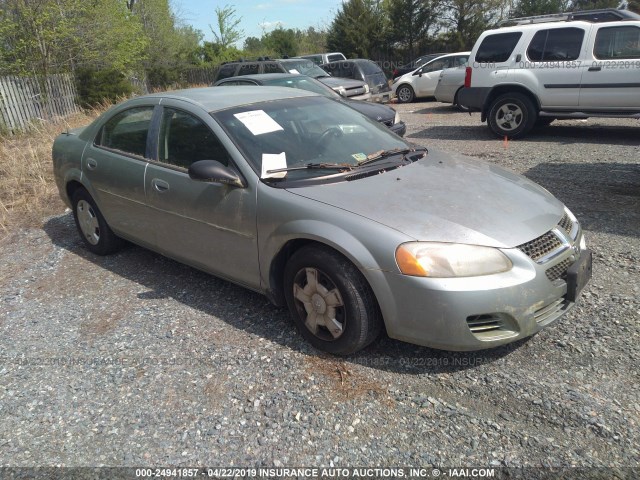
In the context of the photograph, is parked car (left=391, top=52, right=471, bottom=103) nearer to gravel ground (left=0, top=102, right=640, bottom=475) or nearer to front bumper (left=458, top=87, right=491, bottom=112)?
front bumper (left=458, top=87, right=491, bottom=112)

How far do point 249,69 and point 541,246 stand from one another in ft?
42.8

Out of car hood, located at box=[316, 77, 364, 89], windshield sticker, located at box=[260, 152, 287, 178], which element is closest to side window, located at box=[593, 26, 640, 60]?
car hood, located at box=[316, 77, 364, 89]

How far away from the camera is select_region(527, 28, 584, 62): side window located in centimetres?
866

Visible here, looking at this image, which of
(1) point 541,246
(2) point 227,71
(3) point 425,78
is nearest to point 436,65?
(3) point 425,78

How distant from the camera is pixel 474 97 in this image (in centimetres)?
973

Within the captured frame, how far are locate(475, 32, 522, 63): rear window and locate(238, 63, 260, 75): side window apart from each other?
6.45 meters

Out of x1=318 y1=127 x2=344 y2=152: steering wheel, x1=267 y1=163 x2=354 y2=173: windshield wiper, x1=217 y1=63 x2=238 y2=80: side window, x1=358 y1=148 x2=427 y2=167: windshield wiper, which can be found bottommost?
x1=358 y1=148 x2=427 y2=167: windshield wiper

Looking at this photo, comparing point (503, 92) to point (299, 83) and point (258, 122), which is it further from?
point (258, 122)

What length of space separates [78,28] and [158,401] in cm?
1677

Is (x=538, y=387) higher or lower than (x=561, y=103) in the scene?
lower

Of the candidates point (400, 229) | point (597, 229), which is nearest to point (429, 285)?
point (400, 229)

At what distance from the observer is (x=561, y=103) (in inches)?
350

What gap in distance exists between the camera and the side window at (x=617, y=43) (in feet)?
26.7

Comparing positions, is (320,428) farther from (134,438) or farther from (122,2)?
(122,2)
